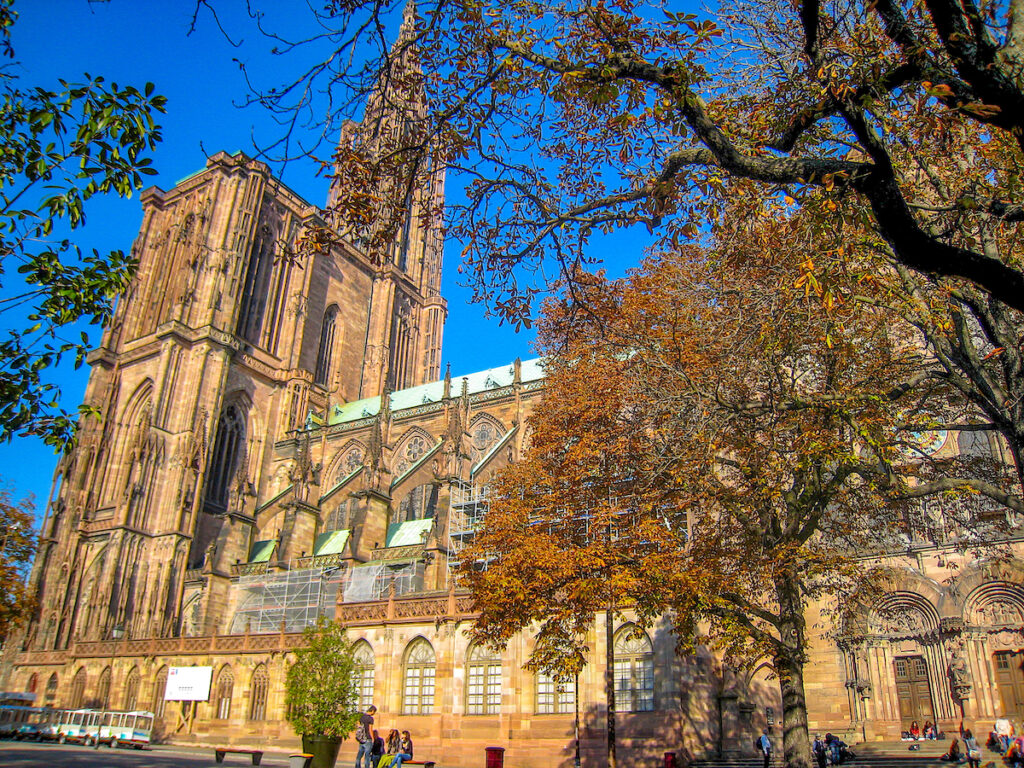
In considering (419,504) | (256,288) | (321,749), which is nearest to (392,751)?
(321,749)

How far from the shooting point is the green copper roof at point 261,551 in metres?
39.2

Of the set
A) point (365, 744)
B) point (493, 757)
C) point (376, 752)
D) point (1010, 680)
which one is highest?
point (1010, 680)

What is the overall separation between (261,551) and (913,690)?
101ft

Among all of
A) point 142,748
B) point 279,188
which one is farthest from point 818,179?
point 279,188

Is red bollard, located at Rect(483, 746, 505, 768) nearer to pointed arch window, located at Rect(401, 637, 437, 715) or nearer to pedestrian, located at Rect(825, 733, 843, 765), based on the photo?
pointed arch window, located at Rect(401, 637, 437, 715)

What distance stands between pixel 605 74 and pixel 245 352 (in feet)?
152

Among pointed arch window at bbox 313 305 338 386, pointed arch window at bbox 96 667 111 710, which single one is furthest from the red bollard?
pointed arch window at bbox 313 305 338 386

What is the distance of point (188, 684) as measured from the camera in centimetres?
2830

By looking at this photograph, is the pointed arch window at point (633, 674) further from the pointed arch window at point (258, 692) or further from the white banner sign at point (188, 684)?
the white banner sign at point (188, 684)

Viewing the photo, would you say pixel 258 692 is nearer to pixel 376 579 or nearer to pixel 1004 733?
pixel 376 579

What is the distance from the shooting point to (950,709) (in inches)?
829

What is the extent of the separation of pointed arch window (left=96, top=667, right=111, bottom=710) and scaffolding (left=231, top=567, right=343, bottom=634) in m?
5.40

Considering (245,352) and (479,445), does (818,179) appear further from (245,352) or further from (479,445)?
(245,352)

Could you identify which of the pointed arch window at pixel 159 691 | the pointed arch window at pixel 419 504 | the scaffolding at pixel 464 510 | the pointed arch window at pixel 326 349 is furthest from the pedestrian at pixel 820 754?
the pointed arch window at pixel 326 349
